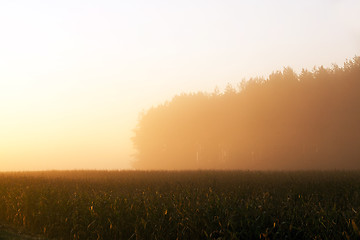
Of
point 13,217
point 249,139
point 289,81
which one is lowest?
point 13,217

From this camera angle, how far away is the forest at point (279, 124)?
4488 cm

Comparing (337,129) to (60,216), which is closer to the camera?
(60,216)

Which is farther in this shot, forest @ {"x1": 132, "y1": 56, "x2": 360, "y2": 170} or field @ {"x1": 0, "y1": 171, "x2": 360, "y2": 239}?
forest @ {"x1": 132, "y1": 56, "x2": 360, "y2": 170}

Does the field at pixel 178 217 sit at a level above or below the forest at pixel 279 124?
below

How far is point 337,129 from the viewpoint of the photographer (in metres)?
45.1

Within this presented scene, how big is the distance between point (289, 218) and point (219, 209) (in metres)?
1.65

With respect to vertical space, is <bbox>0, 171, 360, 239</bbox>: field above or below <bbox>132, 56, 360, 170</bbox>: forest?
below

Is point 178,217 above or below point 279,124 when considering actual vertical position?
below

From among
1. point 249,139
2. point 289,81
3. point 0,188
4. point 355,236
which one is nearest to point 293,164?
point 249,139

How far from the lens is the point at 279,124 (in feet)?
160

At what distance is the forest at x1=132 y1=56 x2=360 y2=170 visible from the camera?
44.9 meters

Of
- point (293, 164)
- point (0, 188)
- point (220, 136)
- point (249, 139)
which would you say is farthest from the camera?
point (220, 136)

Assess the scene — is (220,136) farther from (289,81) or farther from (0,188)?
(0,188)

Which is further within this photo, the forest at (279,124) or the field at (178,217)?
the forest at (279,124)
